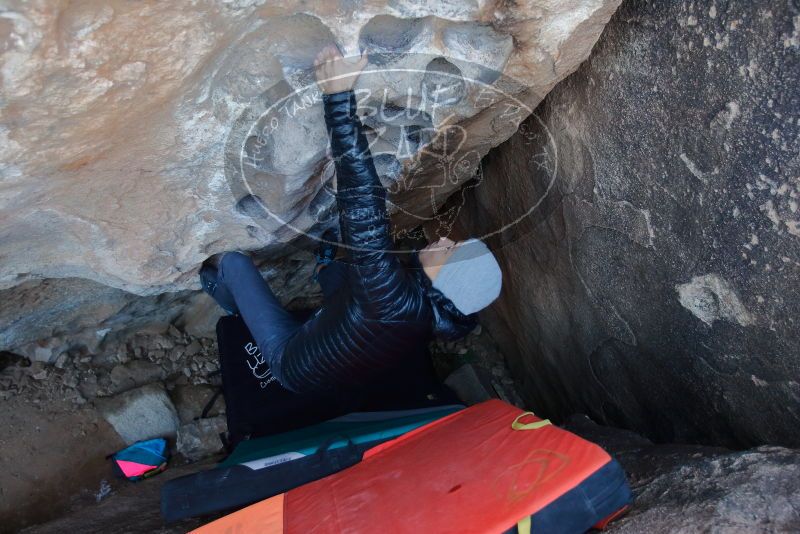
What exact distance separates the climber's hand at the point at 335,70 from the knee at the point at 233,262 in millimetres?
718

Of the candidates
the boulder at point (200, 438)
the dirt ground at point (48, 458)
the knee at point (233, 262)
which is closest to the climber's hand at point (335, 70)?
the knee at point (233, 262)

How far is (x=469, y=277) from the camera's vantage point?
4.92ft

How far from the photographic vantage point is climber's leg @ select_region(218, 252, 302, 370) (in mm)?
1832

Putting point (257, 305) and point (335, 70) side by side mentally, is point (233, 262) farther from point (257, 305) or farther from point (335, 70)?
point (335, 70)

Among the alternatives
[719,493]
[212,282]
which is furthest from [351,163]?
[719,493]

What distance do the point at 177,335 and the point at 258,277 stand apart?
88cm

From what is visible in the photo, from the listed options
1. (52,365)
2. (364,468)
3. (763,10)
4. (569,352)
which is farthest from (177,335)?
(763,10)

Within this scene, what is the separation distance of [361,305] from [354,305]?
4 cm

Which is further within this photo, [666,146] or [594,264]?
[594,264]

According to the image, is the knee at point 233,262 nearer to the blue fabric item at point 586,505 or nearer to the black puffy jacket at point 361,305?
the black puffy jacket at point 361,305

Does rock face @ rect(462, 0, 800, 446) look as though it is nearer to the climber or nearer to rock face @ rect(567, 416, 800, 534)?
rock face @ rect(567, 416, 800, 534)

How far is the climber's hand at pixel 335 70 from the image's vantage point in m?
1.20

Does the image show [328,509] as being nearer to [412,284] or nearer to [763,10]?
[412,284]

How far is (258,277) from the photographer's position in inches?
74.0
